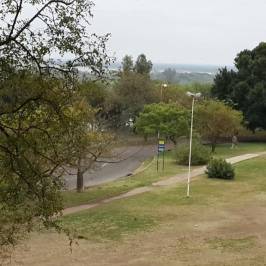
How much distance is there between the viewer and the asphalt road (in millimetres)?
41359

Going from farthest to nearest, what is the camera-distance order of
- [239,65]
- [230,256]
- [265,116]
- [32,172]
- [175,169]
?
1. [239,65]
2. [265,116]
3. [175,169]
4. [230,256]
5. [32,172]

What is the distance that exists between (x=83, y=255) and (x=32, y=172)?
39.0 feet

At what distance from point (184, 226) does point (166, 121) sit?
27.1m

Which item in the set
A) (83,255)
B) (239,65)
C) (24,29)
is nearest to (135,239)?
(83,255)

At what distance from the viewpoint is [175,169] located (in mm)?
43562

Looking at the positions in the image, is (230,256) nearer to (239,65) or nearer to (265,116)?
(265,116)

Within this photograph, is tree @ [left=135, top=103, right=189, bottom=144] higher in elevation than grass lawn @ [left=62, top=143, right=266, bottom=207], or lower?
higher

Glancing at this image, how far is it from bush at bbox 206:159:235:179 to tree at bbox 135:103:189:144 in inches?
530

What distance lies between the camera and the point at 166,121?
171 ft

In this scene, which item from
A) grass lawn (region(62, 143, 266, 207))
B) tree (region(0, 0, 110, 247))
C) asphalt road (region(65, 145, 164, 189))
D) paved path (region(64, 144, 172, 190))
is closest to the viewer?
tree (region(0, 0, 110, 247))

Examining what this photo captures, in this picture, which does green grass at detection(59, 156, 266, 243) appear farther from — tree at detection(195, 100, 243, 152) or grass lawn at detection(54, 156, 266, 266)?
tree at detection(195, 100, 243, 152)

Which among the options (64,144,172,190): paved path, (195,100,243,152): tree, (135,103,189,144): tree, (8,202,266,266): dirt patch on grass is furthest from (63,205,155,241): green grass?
(195,100,243,152): tree

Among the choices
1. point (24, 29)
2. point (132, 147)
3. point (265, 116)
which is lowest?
point (132, 147)

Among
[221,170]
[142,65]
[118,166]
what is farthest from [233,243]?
[142,65]
